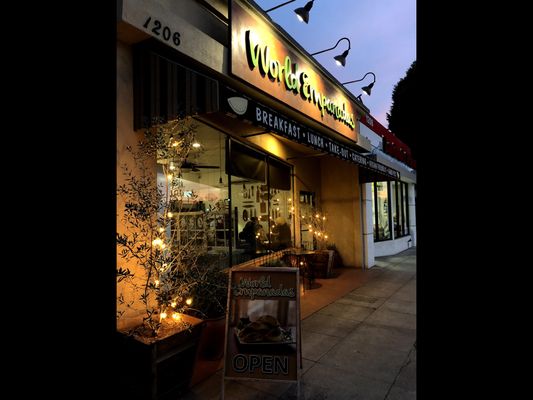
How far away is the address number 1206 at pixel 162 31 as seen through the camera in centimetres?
431

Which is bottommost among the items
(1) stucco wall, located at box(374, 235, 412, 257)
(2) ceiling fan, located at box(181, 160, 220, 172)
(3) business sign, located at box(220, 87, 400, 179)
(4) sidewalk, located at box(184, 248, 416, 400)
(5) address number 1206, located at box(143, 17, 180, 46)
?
(4) sidewalk, located at box(184, 248, 416, 400)

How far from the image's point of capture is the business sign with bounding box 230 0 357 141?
6.11 metres

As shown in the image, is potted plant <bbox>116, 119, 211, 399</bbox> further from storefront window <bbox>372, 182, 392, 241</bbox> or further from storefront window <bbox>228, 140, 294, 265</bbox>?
storefront window <bbox>372, 182, 392, 241</bbox>

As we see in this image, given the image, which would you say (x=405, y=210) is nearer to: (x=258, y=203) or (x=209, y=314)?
(x=258, y=203)

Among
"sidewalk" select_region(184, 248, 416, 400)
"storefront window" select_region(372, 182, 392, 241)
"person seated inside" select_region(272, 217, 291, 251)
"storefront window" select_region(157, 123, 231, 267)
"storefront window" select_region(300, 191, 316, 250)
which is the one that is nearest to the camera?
"sidewalk" select_region(184, 248, 416, 400)

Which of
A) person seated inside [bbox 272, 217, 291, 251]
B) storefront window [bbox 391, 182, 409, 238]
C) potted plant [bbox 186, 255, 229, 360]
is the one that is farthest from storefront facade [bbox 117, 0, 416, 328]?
storefront window [bbox 391, 182, 409, 238]

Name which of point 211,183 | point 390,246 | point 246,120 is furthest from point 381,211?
point 246,120

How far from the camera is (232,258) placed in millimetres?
7051

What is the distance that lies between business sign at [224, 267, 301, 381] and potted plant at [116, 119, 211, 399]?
0.50 meters

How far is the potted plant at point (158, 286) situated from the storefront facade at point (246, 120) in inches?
11.5
